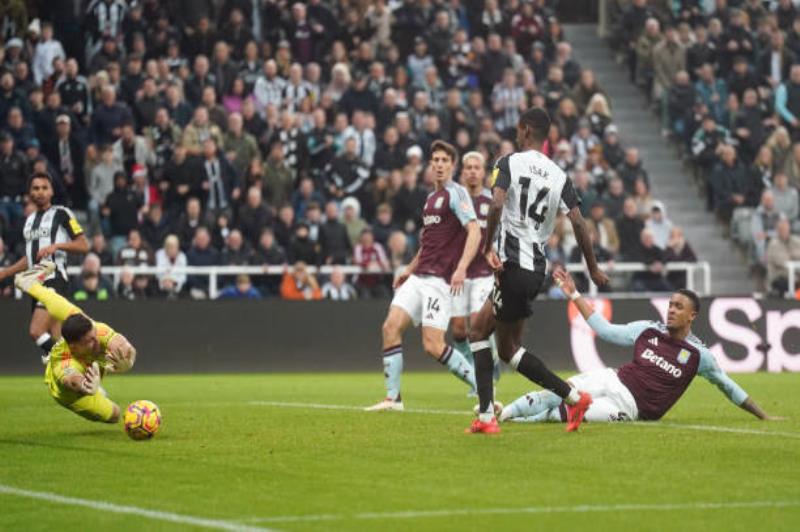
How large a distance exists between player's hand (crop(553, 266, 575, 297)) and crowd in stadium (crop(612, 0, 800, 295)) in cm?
1634

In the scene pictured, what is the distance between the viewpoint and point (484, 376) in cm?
1257

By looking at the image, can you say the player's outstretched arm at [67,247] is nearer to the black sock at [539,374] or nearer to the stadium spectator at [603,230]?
the black sock at [539,374]

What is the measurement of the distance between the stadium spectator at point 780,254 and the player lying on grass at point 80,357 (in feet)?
56.0

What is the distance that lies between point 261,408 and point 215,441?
3.65m

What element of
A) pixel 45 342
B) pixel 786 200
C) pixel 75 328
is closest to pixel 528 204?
pixel 75 328

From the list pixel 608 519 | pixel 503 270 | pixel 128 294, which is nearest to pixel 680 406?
pixel 503 270

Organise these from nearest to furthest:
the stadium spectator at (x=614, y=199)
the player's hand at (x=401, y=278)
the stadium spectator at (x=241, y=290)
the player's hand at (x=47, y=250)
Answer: the player's hand at (x=401, y=278)
the player's hand at (x=47, y=250)
the stadium spectator at (x=241, y=290)
the stadium spectator at (x=614, y=199)

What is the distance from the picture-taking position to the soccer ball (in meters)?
12.3

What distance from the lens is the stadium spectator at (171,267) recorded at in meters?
25.1

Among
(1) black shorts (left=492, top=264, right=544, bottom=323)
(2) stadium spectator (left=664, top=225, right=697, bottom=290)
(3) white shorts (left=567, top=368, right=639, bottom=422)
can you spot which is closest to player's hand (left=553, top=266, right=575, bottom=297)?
(1) black shorts (left=492, top=264, right=544, bottom=323)

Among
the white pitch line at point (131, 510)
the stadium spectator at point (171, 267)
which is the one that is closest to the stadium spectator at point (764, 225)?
the stadium spectator at point (171, 267)

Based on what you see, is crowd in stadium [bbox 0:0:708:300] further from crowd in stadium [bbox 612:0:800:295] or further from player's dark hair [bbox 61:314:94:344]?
player's dark hair [bbox 61:314:94:344]

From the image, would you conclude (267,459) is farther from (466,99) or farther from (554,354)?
(466,99)

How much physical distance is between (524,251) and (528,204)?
0.36 m
